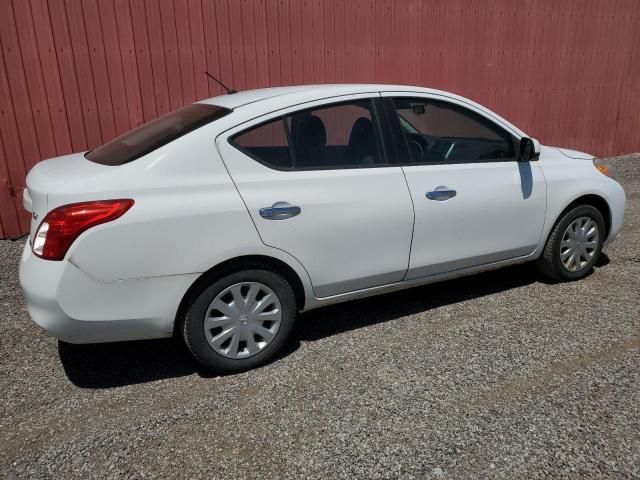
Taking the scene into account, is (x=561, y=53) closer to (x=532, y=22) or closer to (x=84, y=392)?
(x=532, y=22)

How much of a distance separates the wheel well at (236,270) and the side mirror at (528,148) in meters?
1.90

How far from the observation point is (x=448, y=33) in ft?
24.5

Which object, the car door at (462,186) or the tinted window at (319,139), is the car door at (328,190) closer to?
the tinted window at (319,139)

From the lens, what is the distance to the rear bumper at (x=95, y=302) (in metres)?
2.58

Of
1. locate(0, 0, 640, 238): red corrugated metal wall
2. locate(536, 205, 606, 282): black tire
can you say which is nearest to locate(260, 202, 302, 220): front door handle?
locate(536, 205, 606, 282): black tire

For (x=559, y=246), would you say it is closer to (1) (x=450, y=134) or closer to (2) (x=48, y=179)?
(1) (x=450, y=134)

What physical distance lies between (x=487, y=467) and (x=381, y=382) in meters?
0.77

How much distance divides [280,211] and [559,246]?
2359mm

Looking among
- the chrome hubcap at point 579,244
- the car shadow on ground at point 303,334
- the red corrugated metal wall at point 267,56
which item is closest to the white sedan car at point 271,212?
the chrome hubcap at point 579,244

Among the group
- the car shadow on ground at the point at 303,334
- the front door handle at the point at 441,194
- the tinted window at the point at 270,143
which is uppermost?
the tinted window at the point at 270,143

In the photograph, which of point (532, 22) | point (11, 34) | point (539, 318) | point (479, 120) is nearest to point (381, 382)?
point (539, 318)

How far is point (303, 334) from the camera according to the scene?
3.55m

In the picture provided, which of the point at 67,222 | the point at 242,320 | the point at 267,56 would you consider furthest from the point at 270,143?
the point at 267,56

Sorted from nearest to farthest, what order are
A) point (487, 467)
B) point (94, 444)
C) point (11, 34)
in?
point (487, 467) < point (94, 444) < point (11, 34)
